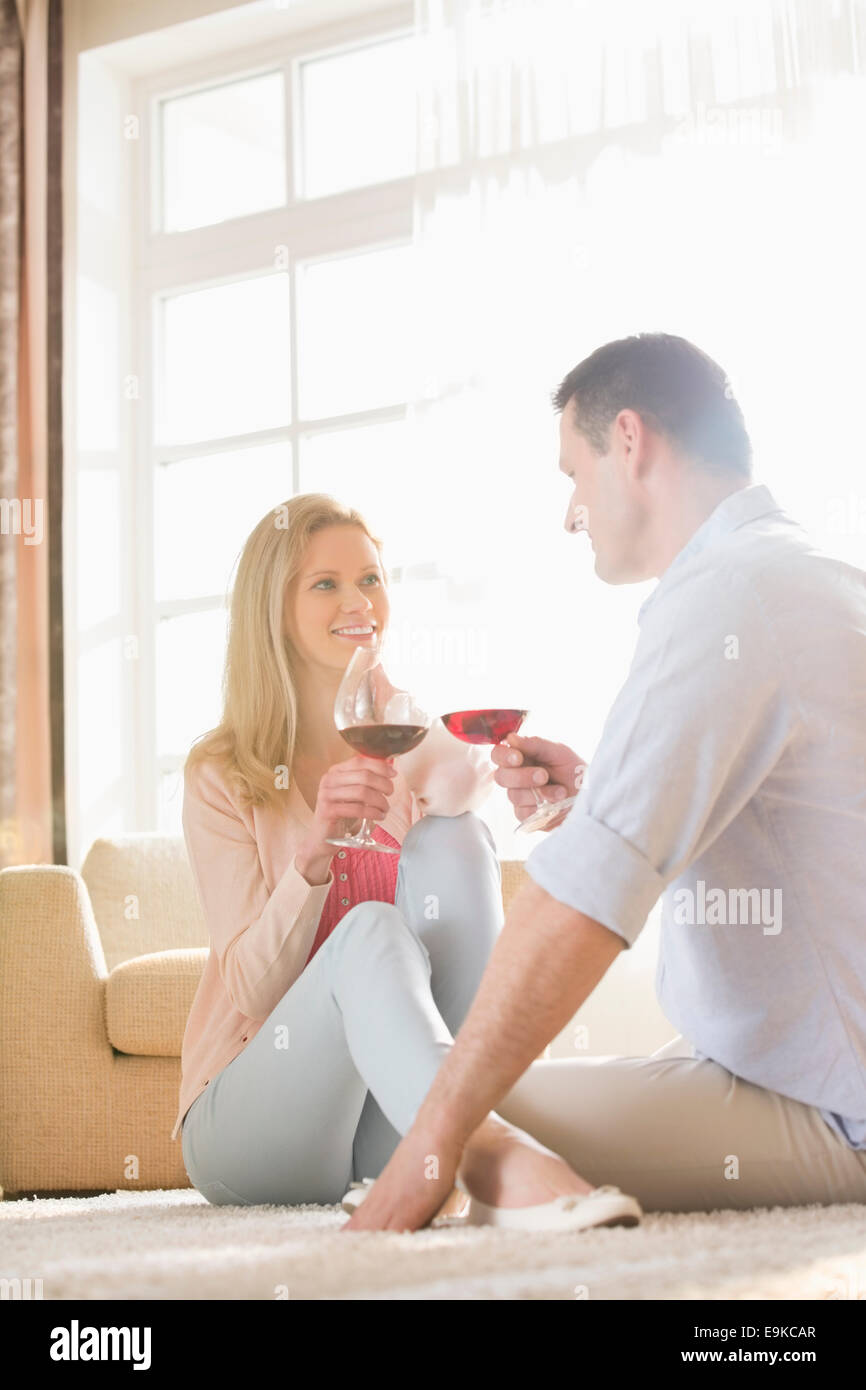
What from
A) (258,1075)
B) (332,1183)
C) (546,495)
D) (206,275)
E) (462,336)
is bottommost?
(332,1183)

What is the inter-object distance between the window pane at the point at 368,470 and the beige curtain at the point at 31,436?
82 cm

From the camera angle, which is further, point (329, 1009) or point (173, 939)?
point (173, 939)

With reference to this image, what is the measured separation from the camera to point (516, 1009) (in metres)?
1.12

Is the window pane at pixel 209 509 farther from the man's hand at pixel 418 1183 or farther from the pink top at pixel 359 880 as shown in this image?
the man's hand at pixel 418 1183

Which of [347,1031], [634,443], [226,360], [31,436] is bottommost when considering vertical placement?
[347,1031]

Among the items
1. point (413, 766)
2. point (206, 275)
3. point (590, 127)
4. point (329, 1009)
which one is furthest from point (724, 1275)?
point (206, 275)

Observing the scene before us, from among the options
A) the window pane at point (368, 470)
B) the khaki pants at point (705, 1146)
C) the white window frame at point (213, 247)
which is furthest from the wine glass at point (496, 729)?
the white window frame at point (213, 247)

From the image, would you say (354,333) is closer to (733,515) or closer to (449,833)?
(449,833)

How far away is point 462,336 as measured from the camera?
3963mm

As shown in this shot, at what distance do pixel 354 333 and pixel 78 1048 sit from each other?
254 centimetres

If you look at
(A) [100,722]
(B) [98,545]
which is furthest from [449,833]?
(B) [98,545]

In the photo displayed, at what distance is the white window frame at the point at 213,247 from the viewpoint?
4.41 meters
